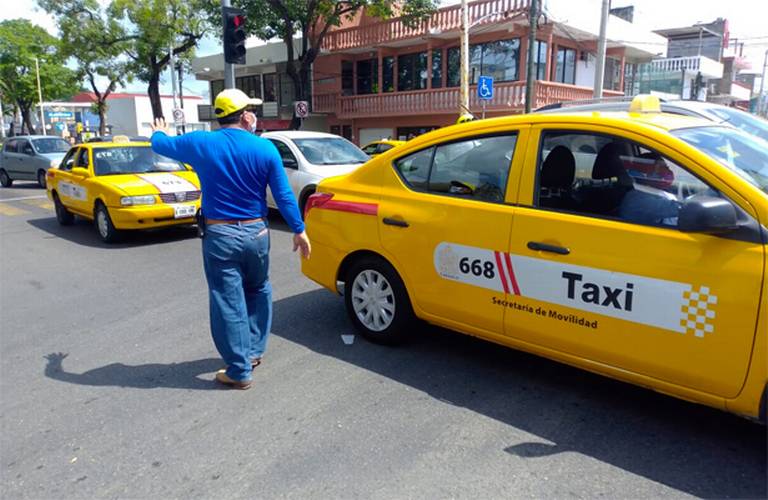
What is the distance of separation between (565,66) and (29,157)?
20.5 metres

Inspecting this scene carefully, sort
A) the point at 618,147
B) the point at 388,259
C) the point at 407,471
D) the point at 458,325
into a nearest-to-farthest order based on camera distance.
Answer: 1. the point at 407,471
2. the point at 618,147
3. the point at 458,325
4. the point at 388,259

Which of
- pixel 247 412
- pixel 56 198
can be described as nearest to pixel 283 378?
pixel 247 412

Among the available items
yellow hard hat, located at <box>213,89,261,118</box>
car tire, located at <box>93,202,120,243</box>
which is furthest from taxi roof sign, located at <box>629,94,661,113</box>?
car tire, located at <box>93,202,120,243</box>

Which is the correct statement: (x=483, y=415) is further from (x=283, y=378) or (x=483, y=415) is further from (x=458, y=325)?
(x=283, y=378)

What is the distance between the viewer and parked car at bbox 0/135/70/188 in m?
17.5

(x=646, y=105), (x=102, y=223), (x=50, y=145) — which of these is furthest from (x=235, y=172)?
(x=50, y=145)

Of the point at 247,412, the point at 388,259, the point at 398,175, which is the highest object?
the point at 398,175

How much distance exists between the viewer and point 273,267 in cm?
715

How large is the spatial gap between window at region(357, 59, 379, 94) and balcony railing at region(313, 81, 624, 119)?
41.2 inches

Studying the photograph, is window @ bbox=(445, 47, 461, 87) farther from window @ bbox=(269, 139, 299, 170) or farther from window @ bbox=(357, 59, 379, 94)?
window @ bbox=(269, 139, 299, 170)

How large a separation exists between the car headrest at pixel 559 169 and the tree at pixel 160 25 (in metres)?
25.6

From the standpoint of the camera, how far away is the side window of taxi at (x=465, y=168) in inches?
143

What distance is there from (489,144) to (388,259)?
110cm

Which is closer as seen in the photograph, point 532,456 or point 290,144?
point 532,456
